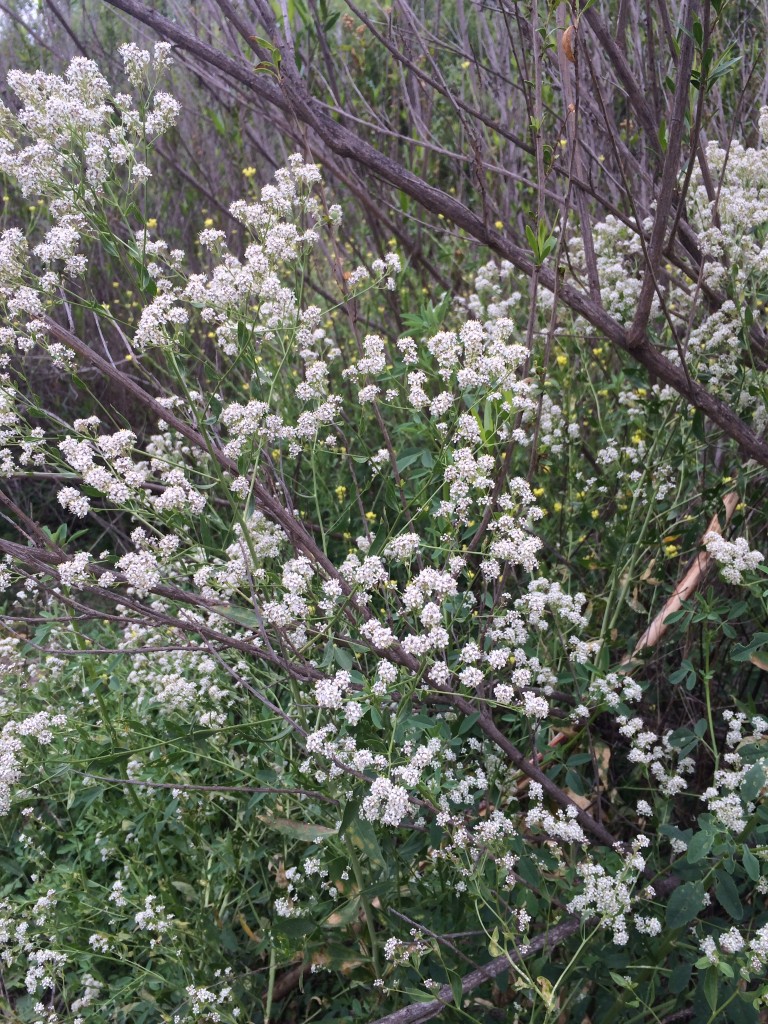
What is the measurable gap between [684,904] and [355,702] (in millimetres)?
745

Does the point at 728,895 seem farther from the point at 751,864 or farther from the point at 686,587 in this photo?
the point at 686,587

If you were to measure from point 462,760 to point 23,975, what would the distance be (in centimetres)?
148

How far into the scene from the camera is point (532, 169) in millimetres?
3715

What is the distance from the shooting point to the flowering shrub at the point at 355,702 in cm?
168

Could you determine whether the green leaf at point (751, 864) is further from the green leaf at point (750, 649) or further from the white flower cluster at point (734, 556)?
the white flower cluster at point (734, 556)

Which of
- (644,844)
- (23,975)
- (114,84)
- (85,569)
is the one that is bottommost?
(23,975)

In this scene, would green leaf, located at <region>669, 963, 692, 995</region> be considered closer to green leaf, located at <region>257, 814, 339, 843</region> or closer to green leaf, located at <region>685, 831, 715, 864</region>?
green leaf, located at <region>685, 831, 715, 864</region>

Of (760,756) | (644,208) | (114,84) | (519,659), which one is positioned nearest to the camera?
(760,756)

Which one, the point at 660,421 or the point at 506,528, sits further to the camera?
the point at 660,421

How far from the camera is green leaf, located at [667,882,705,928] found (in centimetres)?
167

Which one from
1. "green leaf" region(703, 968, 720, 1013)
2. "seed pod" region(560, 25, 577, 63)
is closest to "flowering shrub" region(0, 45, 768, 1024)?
"green leaf" region(703, 968, 720, 1013)

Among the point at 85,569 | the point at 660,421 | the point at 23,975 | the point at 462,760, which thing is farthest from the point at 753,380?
the point at 23,975

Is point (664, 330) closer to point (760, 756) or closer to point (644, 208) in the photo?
point (644, 208)

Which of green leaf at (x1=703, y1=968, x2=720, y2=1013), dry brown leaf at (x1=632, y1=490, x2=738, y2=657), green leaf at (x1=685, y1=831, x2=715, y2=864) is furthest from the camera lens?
dry brown leaf at (x1=632, y1=490, x2=738, y2=657)
